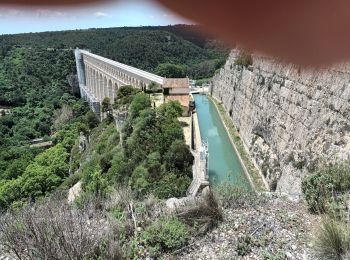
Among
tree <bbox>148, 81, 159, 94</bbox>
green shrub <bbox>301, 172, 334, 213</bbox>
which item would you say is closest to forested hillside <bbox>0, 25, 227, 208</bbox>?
green shrub <bbox>301, 172, 334, 213</bbox>

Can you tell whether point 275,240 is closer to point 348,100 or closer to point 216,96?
point 348,100

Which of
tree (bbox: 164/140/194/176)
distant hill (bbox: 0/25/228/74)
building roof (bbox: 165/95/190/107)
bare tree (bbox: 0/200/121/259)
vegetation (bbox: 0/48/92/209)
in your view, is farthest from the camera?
distant hill (bbox: 0/25/228/74)

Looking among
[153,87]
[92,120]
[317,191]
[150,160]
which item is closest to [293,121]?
[150,160]

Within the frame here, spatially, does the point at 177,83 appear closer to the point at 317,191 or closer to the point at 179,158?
the point at 179,158

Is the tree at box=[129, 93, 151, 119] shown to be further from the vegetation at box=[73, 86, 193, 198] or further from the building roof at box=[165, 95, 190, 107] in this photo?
the building roof at box=[165, 95, 190, 107]

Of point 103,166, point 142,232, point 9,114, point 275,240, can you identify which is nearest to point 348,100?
point 275,240
